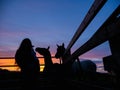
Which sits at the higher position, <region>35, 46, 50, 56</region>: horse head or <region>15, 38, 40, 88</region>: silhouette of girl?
<region>35, 46, 50, 56</region>: horse head

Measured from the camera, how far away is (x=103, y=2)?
206cm

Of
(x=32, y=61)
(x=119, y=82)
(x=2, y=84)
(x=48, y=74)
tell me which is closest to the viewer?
(x=119, y=82)

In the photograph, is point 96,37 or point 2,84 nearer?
point 96,37

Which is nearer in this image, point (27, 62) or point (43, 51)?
point (27, 62)

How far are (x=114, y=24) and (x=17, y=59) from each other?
126 inches

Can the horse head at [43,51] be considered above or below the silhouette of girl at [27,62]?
above

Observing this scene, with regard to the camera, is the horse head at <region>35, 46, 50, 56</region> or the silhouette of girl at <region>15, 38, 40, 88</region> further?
the horse head at <region>35, 46, 50, 56</region>

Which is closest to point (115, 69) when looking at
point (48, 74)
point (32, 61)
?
point (32, 61)

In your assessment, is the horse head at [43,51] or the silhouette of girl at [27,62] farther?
the horse head at [43,51]

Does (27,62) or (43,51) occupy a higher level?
Answer: (43,51)

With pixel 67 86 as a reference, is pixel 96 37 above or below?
above

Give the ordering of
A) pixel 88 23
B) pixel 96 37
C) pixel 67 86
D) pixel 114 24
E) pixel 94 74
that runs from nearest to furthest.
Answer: pixel 114 24, pixel 96 37, pixel 88 23, pixel 67 86, pixel 94 74

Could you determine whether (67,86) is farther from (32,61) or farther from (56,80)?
(32,61)

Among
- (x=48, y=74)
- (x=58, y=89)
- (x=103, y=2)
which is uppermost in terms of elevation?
(x=103, y=2)
